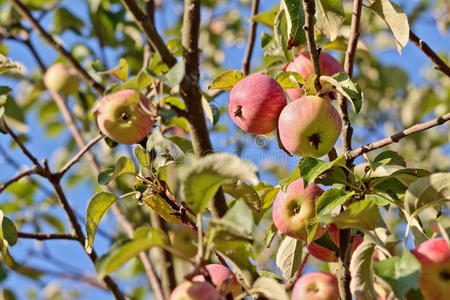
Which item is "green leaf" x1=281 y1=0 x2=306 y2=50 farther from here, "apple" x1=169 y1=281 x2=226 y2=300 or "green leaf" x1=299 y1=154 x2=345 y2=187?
"apple" x1=169 y1=281 x2=226 y2=300

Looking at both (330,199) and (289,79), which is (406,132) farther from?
(289,79)

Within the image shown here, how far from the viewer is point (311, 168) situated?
3.76 feet

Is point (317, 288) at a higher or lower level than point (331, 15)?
lower

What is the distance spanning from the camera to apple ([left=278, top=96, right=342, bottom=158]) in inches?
49.3

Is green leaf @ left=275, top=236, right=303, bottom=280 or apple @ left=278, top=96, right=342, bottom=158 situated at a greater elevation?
apple @ left=278, top=96, right=342, bottom=158

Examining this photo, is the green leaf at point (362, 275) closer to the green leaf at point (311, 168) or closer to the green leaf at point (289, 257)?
the green leaf at point (311, 168)

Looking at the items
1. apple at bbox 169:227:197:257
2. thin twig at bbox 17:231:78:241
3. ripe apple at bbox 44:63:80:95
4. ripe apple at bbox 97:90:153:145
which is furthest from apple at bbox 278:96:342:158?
ripe apple at bbox 44:63:80:95

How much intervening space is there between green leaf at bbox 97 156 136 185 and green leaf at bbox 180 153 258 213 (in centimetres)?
43

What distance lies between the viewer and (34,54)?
2.65m

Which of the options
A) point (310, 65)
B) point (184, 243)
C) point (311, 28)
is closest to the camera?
point (311, 28)

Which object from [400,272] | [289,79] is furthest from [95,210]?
[400,272]

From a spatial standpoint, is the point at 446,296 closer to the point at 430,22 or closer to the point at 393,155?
the point at 393,155

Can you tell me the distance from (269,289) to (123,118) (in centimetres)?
68

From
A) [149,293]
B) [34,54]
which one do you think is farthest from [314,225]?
[149,293]
